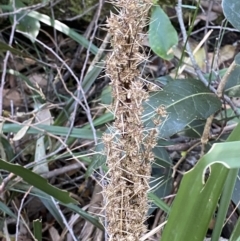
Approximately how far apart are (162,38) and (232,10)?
212 mm

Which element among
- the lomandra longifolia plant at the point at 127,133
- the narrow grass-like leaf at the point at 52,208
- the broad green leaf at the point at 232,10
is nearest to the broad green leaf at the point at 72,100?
the narrow grass-like leaf at the point at 52,208

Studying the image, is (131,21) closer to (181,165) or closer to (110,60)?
(110,60)

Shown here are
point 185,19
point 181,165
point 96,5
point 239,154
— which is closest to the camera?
point 239,154

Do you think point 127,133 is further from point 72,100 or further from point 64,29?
point 64,29

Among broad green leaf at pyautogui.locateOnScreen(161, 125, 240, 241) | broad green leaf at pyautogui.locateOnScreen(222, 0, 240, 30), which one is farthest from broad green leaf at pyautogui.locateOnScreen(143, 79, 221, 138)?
broad green leaf at pyautogui.locateOnScreen(161, 125, 240, 241)

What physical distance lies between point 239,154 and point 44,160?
2.32 ft

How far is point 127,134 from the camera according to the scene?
0.58 m

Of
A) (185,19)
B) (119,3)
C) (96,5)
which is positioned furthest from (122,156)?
(185,19)

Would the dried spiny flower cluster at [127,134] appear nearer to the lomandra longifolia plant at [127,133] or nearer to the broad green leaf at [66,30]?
the lomandra longifolia plant at [127,133]

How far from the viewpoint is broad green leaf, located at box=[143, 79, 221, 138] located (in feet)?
2.82

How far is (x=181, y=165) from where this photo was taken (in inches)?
46.5

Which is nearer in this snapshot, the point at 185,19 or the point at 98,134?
the point at 98,134

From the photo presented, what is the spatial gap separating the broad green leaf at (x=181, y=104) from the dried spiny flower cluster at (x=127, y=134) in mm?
213

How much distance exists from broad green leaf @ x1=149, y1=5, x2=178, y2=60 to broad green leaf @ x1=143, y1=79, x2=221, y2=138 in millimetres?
117
